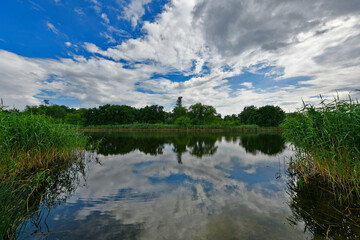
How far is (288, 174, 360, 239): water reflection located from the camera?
283 cm

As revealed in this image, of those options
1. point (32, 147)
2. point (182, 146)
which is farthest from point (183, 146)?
point (32, 147)

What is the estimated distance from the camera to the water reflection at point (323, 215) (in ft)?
9.30

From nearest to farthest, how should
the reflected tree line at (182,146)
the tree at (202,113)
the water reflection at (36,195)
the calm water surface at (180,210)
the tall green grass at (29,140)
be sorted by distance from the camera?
1. the water reflection at (36,195)
2. the calm water surface at (180,210)
3. the tall green grass at (29,140)
4. the reflected tree line at (182,146)
5. the tree at (202,113)

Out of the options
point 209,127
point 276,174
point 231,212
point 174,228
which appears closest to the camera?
point 174,228

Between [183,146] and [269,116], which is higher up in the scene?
[269,116]

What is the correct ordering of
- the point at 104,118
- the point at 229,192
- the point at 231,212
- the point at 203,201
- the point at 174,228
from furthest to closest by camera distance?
the point at 104,118 < the point at 229,192 < the point at 203,201 < the point at 231,212 < the point at 174,228

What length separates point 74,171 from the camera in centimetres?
689

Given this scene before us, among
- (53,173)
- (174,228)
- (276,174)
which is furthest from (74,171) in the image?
(276,174)

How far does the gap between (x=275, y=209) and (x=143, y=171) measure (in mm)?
5501

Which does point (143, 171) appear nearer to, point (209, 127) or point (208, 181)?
point (208, 181)

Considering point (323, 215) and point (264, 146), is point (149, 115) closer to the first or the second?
point (264, 146)

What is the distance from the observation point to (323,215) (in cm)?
340

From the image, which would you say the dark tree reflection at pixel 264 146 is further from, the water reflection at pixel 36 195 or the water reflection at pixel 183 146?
the water reflection at pixel 36 195

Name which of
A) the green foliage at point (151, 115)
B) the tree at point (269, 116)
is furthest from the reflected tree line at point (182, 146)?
the green foliage at point (151, 115)
